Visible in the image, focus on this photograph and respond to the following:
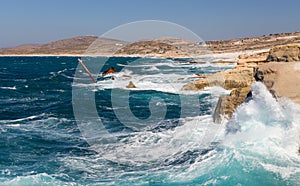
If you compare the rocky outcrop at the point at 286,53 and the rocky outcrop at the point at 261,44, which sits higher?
the rocky outcrop at the point at 286,53

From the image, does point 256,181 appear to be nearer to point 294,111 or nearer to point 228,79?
point 294,111

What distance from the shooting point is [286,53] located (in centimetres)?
1638

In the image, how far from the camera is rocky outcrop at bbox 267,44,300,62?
15.9 metres

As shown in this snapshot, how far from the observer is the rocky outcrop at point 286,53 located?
15922 mm

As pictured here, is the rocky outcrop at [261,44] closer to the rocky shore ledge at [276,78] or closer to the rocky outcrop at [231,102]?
the rocky shore ledge at [276,78]

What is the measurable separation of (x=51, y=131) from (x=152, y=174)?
29.5ft

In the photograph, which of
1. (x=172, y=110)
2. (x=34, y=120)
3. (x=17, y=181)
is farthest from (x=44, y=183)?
(x=172, y=110)

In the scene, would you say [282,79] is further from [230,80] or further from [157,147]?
[230,80]

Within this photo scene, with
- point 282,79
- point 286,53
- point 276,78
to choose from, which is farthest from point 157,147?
point 286,53

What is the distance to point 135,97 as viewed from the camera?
32750 mm

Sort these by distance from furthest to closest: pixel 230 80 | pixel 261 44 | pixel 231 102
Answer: pixel 261 44 → pixel 230 80 → pixel 231 102

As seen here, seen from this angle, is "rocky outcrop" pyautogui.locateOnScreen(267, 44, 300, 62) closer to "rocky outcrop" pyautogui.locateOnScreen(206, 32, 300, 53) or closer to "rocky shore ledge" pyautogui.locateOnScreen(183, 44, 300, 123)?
"rocky shore ledge" pyautogui.locateOnScreen(183, 44, 300, 123)

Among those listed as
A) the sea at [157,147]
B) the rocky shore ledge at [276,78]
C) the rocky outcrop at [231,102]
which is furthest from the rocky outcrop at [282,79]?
the rocky outcrop at [231,102]

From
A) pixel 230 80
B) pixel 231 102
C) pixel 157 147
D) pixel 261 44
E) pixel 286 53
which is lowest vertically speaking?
pixel 157 147
